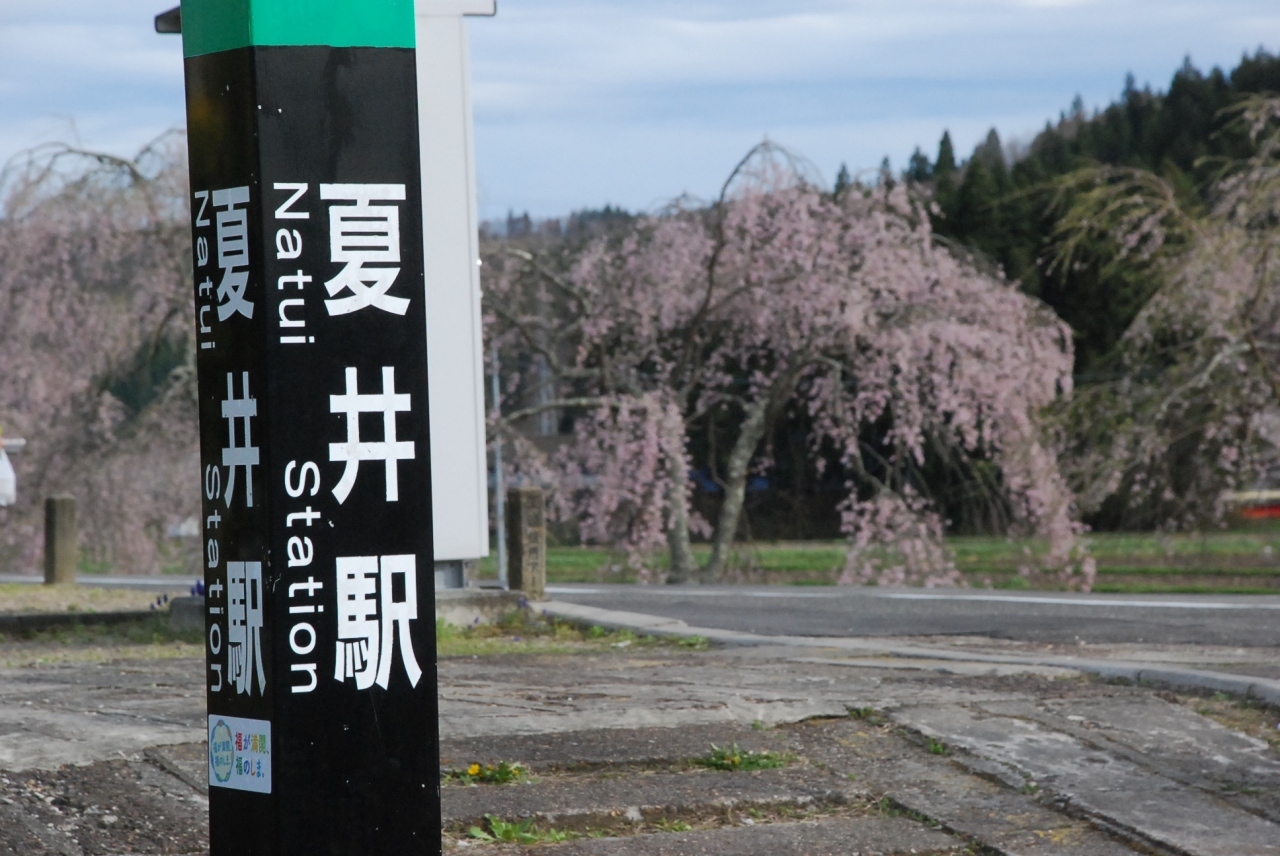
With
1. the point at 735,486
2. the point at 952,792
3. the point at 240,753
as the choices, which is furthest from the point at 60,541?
the point at 240,753

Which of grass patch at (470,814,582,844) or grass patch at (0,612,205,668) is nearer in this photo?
grass patch at (470,814,582,844)

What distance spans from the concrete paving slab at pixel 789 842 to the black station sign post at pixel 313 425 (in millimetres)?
1033

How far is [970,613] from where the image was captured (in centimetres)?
1170

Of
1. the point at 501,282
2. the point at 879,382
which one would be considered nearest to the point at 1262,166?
the point at 879,382

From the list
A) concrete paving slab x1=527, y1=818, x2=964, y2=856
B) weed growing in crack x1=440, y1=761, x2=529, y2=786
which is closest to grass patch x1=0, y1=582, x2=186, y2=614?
weed growing in crack x1=440, y1=761, x2=529, y2=786

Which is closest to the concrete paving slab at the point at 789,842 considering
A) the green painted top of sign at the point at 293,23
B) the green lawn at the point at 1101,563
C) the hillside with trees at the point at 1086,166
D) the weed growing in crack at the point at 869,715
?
the weed growing in crack at the point at 869,715

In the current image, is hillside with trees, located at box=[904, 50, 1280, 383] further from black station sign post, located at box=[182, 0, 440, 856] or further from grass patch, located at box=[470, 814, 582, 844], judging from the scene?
black station sign post, located at box=[182, 0, 440, 856]

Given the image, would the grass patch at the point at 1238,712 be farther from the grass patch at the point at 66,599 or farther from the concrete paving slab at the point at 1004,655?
the grass patch at the point at 66,599

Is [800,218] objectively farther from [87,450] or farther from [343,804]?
[343,804]

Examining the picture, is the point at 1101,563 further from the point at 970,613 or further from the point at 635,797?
the point at 635,797

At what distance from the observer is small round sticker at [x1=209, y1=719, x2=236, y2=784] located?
3.09 meters

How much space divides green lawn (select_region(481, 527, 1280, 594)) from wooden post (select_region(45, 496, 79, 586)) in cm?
710

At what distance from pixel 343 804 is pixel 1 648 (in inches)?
287

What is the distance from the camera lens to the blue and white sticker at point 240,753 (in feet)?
9.79
